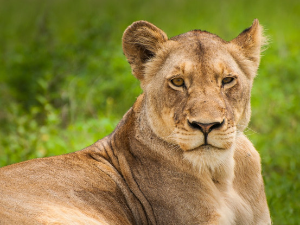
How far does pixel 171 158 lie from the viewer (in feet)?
11.8

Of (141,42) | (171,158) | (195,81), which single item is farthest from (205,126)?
(141,42)

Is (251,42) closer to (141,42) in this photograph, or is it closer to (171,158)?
(141,42)

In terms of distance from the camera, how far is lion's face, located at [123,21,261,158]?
3.30m

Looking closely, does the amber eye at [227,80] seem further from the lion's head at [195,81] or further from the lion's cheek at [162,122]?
the lion's cheek at [162,122]

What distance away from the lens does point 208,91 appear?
3.41m

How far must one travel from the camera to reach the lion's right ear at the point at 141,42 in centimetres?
381

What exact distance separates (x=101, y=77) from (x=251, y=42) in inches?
171

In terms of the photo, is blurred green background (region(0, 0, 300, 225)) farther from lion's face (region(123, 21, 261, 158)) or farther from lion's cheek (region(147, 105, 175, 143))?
lion's cheek (region(147, 105, 175, 143))

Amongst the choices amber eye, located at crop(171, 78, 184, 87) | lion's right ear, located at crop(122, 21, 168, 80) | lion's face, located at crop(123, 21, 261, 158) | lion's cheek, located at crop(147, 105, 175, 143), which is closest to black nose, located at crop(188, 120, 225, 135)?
lion's face, located at crop(123, 21, 261, 158)

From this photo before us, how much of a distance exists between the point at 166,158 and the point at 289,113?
3.55 meters

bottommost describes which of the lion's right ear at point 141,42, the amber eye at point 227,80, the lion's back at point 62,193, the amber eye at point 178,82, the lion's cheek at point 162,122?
the lion's back at point 62,193

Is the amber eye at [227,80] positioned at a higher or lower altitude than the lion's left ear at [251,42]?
lower

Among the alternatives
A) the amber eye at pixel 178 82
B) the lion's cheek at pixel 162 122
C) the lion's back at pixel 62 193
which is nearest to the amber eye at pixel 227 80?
the amber eye at pixel 178 82

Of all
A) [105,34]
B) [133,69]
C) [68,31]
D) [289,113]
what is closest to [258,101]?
[289,113]
